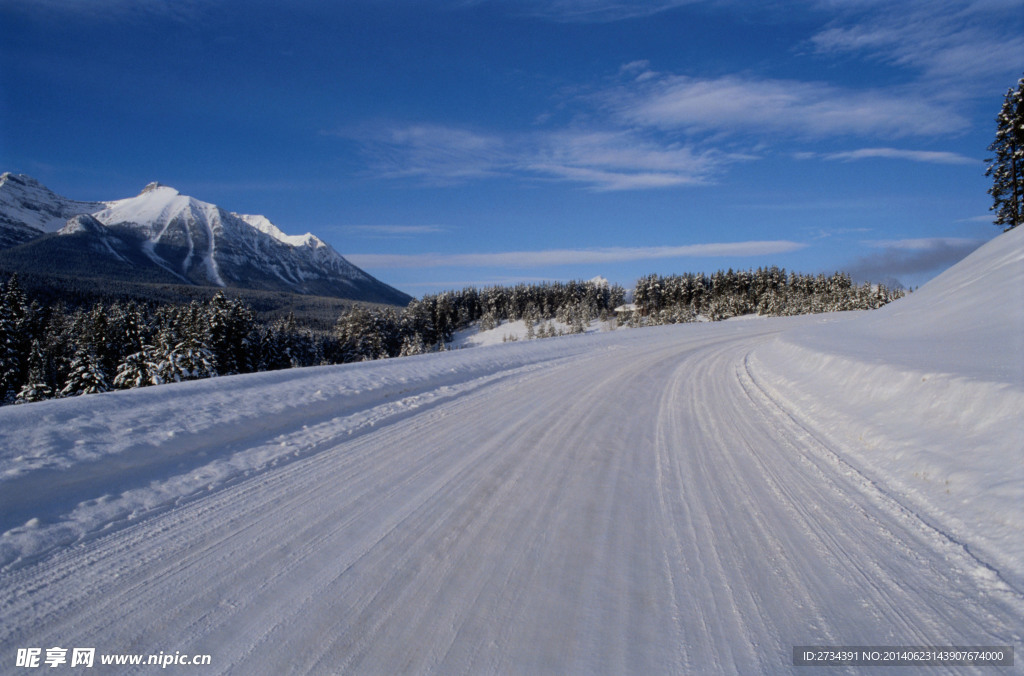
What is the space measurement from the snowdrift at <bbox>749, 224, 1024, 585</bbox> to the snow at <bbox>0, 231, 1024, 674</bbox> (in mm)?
41

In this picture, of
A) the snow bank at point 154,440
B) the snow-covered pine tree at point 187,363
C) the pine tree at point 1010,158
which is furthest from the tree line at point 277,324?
the pine tree at point 1010,158

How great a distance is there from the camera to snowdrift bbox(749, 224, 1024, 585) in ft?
14.7

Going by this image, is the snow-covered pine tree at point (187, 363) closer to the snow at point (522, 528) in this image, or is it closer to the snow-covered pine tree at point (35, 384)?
the snow-covered pine tree at point (35, 384)

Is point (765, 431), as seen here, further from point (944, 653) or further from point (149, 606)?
point (149, 606)

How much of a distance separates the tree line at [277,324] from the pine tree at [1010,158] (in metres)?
46.0

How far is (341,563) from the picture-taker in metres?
3.76

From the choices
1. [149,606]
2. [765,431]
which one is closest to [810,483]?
[765,431]

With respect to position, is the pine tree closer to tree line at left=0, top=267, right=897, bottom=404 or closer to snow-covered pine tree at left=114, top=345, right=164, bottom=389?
tree line at left=0, top=267, right=897, bottom=404

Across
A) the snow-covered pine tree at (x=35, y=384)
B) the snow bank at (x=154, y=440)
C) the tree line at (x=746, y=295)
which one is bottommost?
the snow-covered pine tree at (x=35, y=384)

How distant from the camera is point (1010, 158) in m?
27.2

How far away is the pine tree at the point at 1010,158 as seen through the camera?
26047mm

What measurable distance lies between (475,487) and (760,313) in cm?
9255

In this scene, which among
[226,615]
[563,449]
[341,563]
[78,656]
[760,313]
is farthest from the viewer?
[760,313]

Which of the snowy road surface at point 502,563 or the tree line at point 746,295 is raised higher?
the tree line at point 746,295
